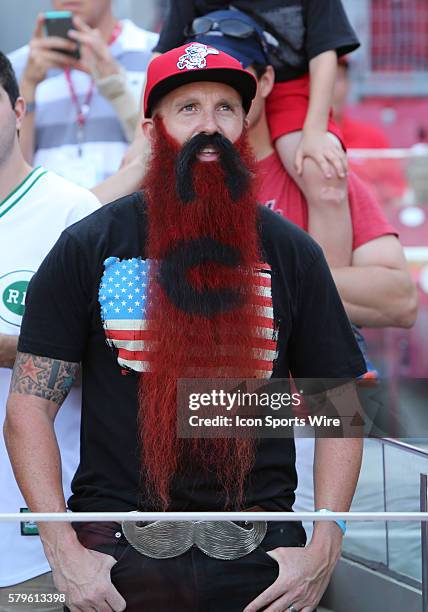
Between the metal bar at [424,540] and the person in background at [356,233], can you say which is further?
the person in background at [356,233]

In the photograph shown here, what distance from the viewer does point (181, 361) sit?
2221mm

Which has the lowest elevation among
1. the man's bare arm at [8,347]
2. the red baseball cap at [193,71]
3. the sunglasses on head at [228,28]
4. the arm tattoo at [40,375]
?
the arm tattoo at [40,375]

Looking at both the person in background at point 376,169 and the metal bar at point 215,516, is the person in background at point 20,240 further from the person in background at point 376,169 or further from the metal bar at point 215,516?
the person in background at point 376,169

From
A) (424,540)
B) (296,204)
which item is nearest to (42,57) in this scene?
(296,204)

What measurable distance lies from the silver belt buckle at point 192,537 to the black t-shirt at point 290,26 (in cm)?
160

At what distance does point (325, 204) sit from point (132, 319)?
3.44 ft

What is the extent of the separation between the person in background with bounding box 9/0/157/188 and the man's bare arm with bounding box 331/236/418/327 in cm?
89

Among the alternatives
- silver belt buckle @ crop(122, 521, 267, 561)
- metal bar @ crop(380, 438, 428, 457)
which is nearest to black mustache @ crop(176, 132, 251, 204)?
metal bar @ crop(380, 438, 428, 457)

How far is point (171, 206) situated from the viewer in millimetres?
2396

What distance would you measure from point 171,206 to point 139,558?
769 mm

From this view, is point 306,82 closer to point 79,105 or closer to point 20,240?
point 79,105

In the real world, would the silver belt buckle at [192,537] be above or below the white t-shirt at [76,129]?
below

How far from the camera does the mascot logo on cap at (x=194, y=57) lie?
2453 mm

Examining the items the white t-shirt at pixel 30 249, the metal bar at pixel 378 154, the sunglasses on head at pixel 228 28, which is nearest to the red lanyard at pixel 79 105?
the sunglasses on head at pixel 228 28
